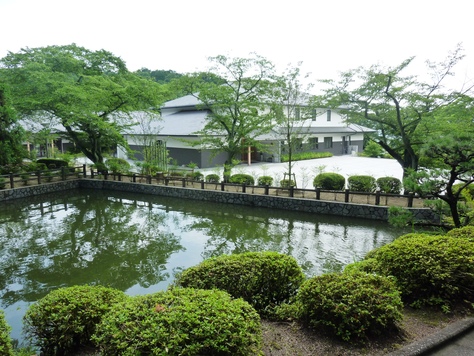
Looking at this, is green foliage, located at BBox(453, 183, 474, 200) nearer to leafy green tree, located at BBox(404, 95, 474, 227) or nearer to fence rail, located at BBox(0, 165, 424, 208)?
leafy green tree, located at BBox(404, 95, 474, 227)

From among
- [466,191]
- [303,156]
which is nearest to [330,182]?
[466,191]

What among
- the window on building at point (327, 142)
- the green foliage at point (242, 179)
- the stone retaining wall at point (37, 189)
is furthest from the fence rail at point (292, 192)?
the window on building at point (327, 142)

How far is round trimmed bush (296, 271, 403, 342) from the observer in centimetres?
321

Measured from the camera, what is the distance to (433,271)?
3822 millimetres

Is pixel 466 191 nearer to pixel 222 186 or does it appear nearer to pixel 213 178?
pixel 222 186

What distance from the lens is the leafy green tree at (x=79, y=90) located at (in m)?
16.5

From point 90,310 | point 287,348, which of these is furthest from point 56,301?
point 287,348

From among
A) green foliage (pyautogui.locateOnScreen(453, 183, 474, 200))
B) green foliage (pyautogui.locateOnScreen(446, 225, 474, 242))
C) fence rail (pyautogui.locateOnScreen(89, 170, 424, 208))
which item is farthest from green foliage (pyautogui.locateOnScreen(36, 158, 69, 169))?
green foliage (pyautogui.locateOnScreen(446, 225, 474, 242))

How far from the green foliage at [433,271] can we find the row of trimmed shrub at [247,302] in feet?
0.03

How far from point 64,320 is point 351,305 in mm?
2727

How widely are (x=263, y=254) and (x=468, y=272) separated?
7.60 feet

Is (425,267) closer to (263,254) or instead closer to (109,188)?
(263,254)

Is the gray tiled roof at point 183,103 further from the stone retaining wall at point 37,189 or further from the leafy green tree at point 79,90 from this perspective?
the stone retaining wall at point 37,189

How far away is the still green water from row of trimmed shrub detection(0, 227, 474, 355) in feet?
8.81
